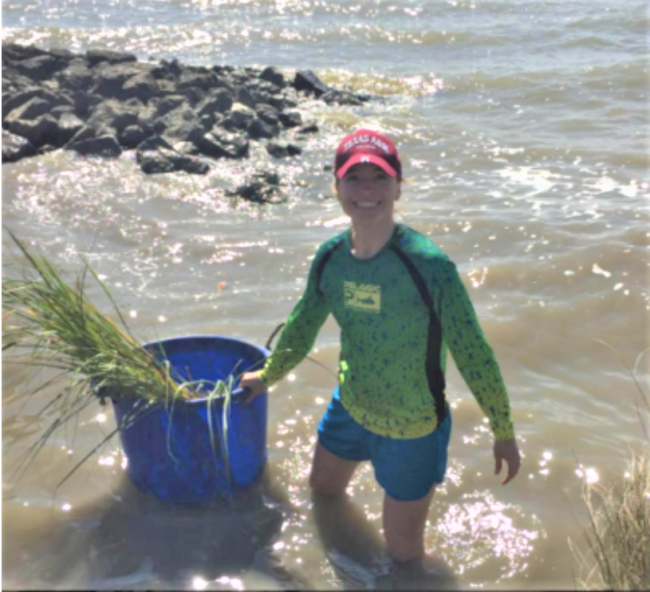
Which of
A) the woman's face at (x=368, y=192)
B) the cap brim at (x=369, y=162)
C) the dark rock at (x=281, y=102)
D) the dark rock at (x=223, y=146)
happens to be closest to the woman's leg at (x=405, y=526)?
the woman's face at (x=368, y=192)

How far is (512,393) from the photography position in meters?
4.22

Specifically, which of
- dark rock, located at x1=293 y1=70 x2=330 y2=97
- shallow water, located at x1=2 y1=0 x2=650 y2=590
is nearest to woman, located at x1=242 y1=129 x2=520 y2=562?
shallow water, located at x1=2 y1=0 x2=650 y2=590

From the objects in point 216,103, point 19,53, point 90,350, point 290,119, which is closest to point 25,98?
point 216,103

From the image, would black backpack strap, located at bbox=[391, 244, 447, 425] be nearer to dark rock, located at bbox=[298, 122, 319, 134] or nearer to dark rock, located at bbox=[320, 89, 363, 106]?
dark rock, located at bbox=[298, 122, 319, 134]

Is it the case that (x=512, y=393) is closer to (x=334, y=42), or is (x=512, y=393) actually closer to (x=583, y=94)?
(x=583, y=94)

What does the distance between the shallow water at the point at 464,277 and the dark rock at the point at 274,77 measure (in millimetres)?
903

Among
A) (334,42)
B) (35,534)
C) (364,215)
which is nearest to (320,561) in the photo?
(35,534)

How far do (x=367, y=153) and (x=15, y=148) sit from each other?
5.67 metres

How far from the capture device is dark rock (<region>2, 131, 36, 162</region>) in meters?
7.51

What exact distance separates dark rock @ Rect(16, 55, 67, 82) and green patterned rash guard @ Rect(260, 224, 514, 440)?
8308mm

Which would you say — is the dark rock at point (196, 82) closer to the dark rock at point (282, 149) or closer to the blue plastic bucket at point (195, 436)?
the dark rock at point (282, 149)

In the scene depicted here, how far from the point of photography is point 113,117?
824cm

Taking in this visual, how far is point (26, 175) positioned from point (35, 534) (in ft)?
15.1

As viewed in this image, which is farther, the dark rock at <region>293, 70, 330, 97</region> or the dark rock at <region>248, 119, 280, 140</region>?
the dark rock at <region>293, 70, 330, 97</region>
